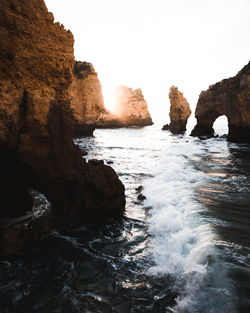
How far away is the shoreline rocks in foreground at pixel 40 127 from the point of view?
158 inches

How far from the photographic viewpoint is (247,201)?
6.26 metres

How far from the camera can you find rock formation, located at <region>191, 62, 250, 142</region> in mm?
18922

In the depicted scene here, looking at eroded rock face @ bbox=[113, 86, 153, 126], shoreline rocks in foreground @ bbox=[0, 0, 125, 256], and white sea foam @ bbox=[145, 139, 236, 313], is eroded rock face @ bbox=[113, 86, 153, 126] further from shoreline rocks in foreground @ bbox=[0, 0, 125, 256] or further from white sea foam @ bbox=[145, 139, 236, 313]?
shoreline rocks in foreground @ bbox=[0, 0, 125, 256]

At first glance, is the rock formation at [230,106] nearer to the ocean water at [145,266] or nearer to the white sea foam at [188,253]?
the white sea foam at [188,253]

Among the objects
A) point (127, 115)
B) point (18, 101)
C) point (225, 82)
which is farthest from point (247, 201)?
point (127, 115)

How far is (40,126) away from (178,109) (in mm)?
39521

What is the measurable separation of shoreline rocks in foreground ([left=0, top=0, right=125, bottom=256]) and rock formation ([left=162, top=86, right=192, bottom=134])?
1507 inches

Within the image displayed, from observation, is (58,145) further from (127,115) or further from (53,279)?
(127,115)

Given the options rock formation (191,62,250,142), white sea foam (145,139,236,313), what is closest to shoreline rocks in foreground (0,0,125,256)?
white sea foam (145,139,236,313)

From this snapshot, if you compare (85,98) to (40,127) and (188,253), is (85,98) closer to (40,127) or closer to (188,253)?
(40,127)

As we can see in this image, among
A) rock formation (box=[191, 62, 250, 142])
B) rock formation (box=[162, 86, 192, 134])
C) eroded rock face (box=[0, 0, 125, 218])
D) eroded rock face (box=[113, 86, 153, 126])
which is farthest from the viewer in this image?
eroded rock face (box=[113, 86, 153, 126])

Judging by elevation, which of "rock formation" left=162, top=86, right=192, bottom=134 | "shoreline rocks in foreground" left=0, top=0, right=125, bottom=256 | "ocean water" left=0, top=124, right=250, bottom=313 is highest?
"rock formation" left=162, top=86, right=192, bottom=134

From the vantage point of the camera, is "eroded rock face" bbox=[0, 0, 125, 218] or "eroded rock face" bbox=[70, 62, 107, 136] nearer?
"eroded rock face" bbox=[0, 0, 125, 218]

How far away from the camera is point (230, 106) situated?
23.4m
